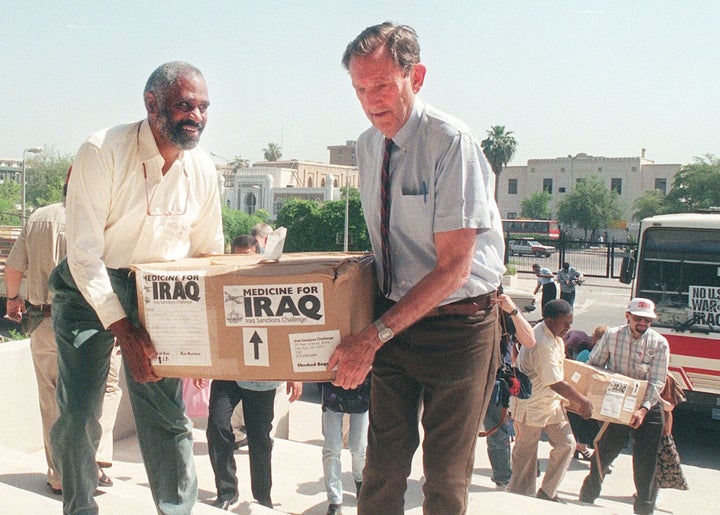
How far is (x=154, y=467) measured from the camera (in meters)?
2.77

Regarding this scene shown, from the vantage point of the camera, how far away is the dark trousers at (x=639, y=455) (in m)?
5.92

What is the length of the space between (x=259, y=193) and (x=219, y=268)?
102 metres

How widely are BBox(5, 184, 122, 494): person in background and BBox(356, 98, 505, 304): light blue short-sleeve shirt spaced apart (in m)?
2.40

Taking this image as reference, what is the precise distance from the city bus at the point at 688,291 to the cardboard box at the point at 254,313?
667 cm

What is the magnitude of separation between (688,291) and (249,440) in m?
5.87

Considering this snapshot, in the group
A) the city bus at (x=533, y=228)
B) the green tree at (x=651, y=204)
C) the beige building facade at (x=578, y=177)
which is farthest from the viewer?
the beige building facade at (x=578, y=177)

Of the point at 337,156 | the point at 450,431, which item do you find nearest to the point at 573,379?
the point at 450,431

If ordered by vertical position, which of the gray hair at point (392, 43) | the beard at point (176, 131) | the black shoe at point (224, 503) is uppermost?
the gray hair at point (392, 43)

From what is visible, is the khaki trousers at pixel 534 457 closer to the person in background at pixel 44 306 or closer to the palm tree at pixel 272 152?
the person in background at pixel 44 306

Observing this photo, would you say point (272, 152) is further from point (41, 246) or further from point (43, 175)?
point (41, 246)

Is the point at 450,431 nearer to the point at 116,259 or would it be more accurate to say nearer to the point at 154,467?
the point at 154,467

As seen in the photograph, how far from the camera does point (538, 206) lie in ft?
Result: 262

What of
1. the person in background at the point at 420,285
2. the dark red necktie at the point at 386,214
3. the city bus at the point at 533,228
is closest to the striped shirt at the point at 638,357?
the person in background at the point at 420,285

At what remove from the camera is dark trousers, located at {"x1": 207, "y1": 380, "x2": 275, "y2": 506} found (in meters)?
4.52
